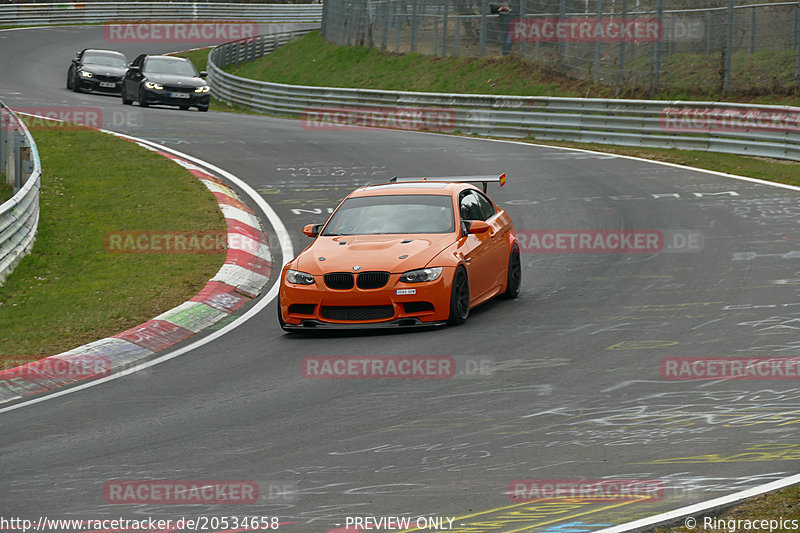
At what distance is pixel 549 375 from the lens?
359 inches

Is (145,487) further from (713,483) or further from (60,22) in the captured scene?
(60,22)

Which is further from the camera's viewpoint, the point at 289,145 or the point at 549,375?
the point at 289,145

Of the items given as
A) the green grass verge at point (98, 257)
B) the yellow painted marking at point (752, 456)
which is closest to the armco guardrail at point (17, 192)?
the green grass verge at point (98, 257)

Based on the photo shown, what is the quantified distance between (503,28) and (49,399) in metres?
29.9

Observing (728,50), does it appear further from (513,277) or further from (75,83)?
(75,83)

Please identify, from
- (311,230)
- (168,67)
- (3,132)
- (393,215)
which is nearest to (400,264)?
(393,215)

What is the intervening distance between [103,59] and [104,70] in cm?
93

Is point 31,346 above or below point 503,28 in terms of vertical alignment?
below

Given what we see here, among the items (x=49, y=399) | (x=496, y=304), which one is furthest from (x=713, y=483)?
(x=496, y=304)

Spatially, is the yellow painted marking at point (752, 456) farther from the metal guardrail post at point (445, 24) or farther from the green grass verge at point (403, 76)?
the metal guardrail post at point (445, 24)

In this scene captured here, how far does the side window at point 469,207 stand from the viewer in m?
12.6

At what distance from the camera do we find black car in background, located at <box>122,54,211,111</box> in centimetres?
3353

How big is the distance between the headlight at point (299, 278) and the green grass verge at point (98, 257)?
1656 millimetres

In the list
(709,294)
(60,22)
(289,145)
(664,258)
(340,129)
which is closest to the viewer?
(709,294)
